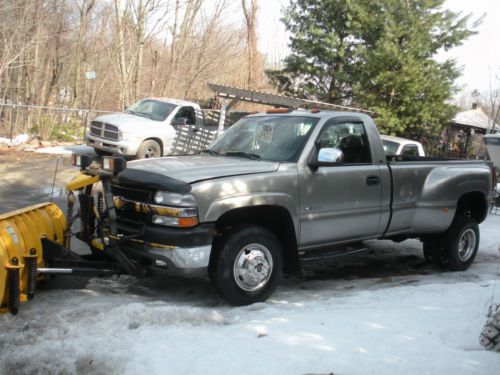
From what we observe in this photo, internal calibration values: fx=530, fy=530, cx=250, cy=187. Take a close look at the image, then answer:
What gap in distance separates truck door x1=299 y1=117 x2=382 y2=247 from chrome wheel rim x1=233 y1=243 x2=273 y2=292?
533mm

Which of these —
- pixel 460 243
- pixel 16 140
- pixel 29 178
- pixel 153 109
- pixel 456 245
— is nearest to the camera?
pixel 456 245

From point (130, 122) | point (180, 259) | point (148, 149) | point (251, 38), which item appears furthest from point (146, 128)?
point (251, 38)

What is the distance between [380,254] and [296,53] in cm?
1453

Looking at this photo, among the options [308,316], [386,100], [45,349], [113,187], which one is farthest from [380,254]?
[386,100]

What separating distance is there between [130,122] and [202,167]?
10.1 meters

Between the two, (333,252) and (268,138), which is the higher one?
(268,138)

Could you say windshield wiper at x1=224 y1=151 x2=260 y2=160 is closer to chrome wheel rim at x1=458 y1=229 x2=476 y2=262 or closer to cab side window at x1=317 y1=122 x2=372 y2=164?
cab side window at x1=317 y1=122 x2=372 y2=164

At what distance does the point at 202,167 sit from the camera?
4941 mm

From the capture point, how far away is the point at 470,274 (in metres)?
7.06

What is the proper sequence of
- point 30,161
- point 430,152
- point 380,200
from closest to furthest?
point 380,200
point 30,161
point 430,152

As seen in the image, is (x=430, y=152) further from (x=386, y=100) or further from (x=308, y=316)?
(x=308, y=316)

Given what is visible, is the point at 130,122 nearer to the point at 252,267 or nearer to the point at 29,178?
the point at 29,178

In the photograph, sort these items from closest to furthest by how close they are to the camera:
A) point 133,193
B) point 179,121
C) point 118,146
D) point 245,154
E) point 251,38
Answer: point 133,193
point 245,154
point 118,146
point 179,121
point 251,38

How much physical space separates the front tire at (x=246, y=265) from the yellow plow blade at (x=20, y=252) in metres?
1.52
